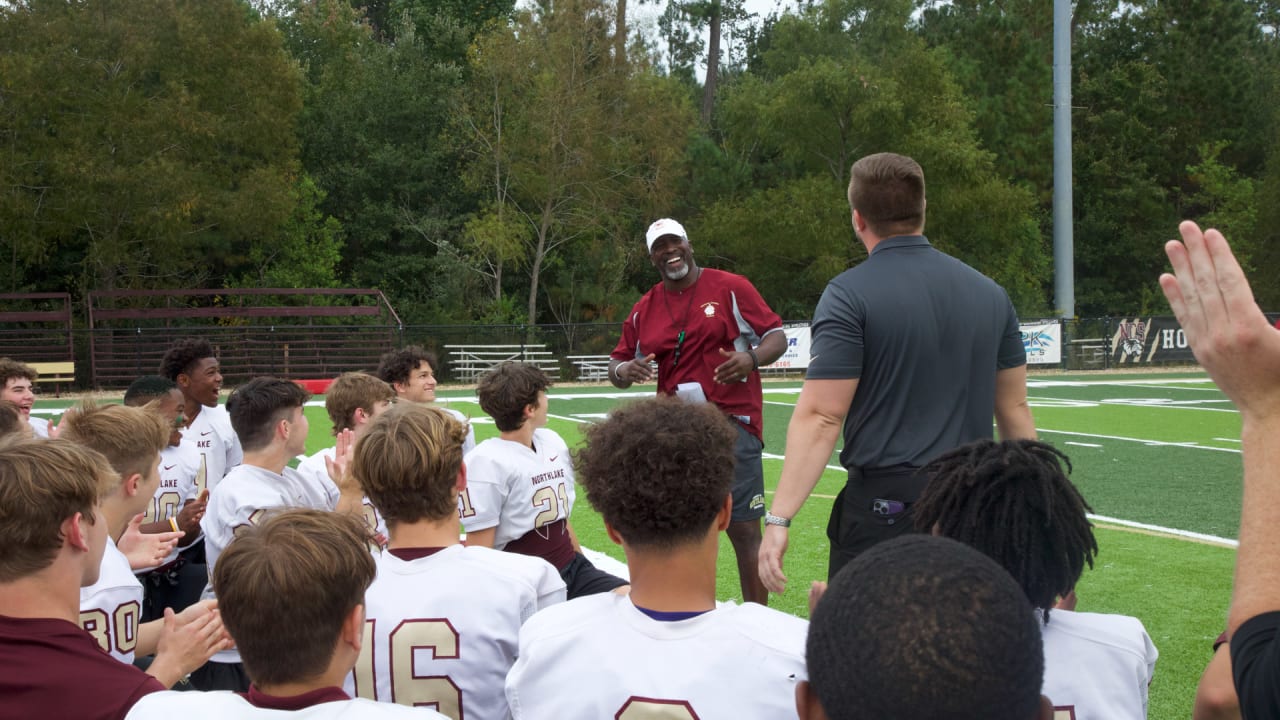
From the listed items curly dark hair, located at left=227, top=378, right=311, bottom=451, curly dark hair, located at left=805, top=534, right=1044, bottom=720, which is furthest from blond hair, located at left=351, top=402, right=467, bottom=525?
curly dark hair, located at left=805, top=534, right=1044, bottom=720

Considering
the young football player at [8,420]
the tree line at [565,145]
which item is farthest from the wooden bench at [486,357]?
the young football player at [8,420]

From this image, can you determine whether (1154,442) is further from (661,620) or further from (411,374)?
(661,620)

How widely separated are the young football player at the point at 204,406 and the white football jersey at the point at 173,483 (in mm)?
367

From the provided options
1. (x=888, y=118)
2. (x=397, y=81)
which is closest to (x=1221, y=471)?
(x=888, y=118)

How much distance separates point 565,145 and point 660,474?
1220 inches

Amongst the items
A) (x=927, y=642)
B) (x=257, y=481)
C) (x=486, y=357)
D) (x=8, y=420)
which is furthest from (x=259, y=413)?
(x=486, y=357)

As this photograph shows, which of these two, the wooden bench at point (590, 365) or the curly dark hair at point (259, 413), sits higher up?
the curly dark hair at point (259, 413)

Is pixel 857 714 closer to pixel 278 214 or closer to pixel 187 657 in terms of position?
pixel 187 657

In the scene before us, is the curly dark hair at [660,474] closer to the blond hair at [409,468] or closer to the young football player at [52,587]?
the blond hair at [409,468]

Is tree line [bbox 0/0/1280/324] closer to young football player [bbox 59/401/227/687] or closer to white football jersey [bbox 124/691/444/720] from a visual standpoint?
young football player [bbox 59/401/227/687]

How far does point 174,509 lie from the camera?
5.52m

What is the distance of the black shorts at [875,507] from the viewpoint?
3.39 m

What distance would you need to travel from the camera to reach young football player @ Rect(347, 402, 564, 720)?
271cm

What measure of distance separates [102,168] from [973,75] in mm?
28502
